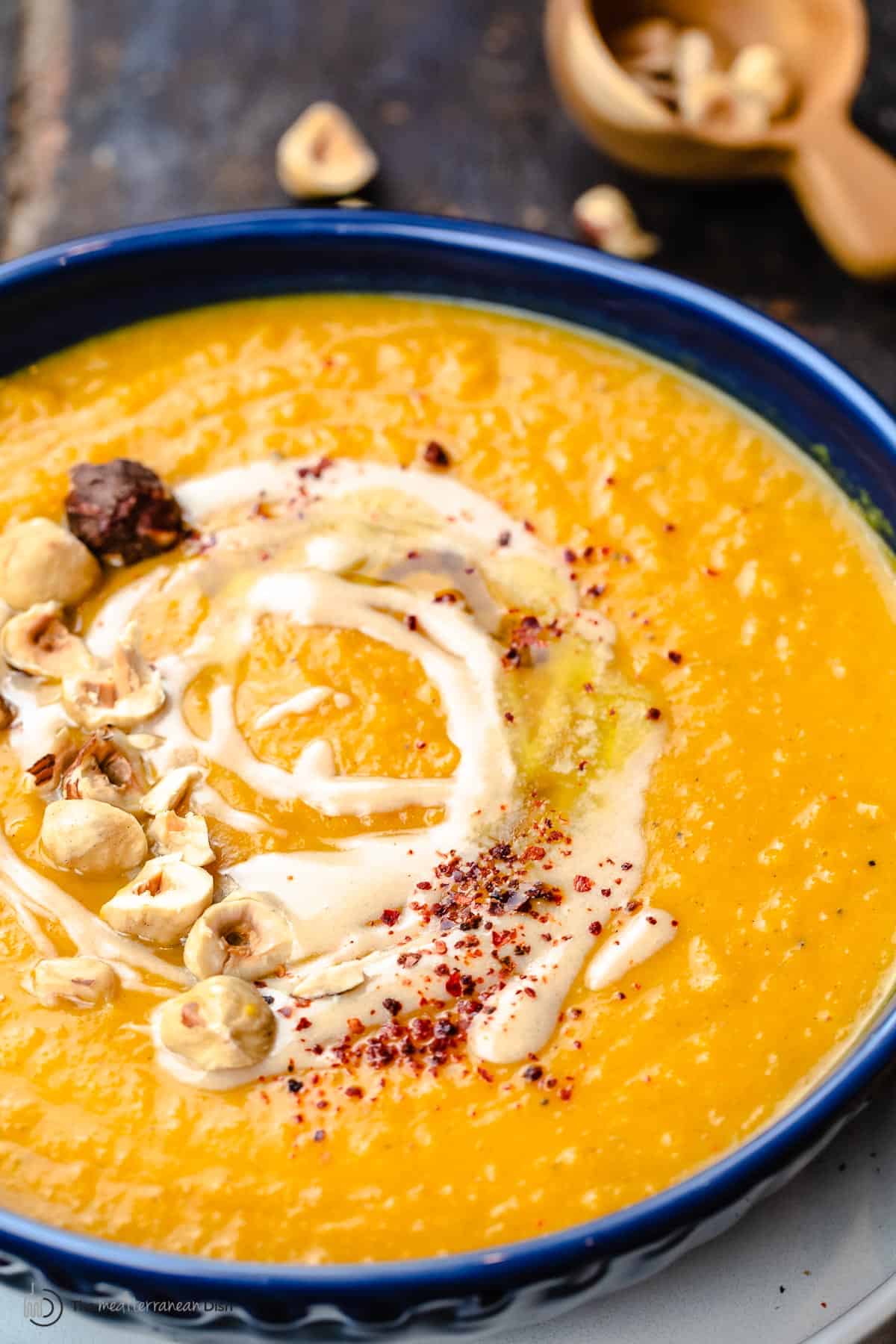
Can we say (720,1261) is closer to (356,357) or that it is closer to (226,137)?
(356,357)

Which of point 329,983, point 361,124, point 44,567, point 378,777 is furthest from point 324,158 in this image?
point 329,983

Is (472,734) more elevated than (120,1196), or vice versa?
(472,734)

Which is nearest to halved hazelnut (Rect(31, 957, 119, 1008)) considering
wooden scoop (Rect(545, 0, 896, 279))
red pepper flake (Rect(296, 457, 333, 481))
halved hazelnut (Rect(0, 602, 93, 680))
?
halved hazelnut (Rect(0, 602, 93, 680))

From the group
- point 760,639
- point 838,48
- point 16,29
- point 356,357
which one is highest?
point 838,48

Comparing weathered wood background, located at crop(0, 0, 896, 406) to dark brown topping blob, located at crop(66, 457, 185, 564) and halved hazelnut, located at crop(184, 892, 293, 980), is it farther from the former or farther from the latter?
halved hazelnut, located at crop(184, 892, 293, 980)

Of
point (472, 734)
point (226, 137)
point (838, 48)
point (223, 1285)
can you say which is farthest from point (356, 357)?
point (223, 1285)

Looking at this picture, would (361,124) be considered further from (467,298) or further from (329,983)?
(329,983)
